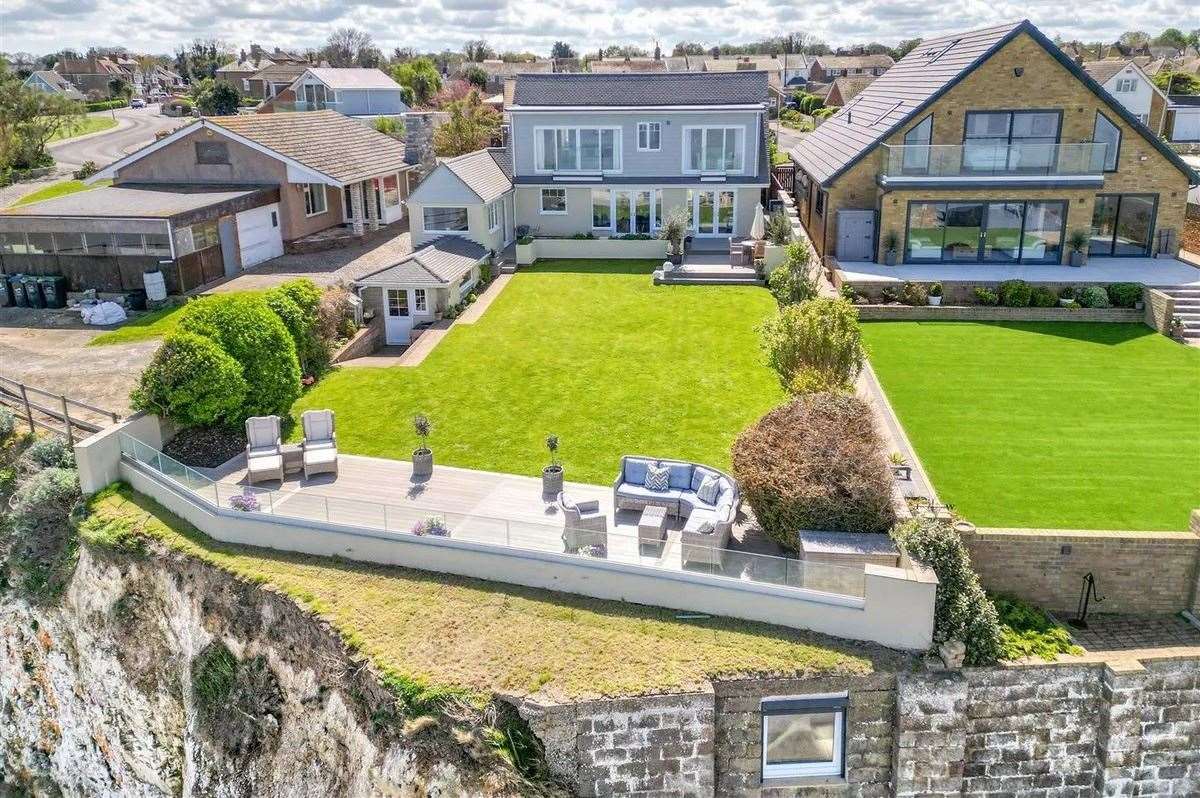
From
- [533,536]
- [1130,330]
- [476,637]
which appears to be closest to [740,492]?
[533,536]

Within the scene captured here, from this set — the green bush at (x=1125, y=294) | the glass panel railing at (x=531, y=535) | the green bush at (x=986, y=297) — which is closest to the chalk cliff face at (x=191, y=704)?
the glass panel railing at (x=531, y=535)

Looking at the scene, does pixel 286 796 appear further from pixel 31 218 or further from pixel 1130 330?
pixel 1130 330

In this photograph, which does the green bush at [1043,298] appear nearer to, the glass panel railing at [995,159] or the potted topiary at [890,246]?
the glass panel railing at [995,159]

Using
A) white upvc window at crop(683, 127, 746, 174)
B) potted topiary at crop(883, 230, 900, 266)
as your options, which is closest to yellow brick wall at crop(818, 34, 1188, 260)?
potted topiary at crop(883, 230, 900, 266)

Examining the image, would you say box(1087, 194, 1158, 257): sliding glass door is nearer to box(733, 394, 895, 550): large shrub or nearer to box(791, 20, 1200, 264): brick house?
box(791, 20, 1200, 264): brick house

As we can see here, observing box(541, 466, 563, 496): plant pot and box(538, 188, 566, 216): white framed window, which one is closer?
box(541, 466, 563, 496): plant pot

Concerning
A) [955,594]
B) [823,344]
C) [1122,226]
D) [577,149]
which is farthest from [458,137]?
[955,594]

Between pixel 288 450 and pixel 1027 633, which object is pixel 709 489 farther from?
pixel 288 450
